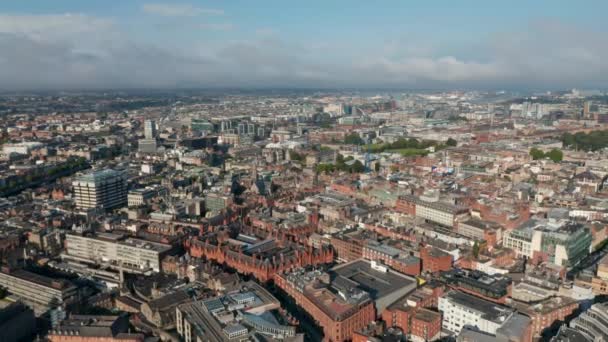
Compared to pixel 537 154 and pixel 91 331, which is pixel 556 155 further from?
pixel 91 331

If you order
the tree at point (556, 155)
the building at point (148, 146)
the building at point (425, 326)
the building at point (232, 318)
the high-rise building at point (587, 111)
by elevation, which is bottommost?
the building at point (425, 326)

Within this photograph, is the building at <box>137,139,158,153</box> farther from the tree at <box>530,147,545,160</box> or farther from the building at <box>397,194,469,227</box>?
the tree at <box>530,147,545,160</box>

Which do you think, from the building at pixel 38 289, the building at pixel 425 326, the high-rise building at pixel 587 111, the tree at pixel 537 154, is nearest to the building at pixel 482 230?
the building at pixel 425 326

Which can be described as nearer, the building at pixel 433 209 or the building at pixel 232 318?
the building at pixel 232 318

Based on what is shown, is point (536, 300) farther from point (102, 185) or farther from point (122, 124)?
point (122, 124)

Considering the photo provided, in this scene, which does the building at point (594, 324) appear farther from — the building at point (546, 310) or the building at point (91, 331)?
the building at point (91, 331)

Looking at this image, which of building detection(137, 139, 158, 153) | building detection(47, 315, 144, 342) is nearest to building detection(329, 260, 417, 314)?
building detection(47, 315, 144, 342)

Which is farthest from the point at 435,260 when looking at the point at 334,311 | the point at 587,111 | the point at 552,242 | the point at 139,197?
the point at 587,111
